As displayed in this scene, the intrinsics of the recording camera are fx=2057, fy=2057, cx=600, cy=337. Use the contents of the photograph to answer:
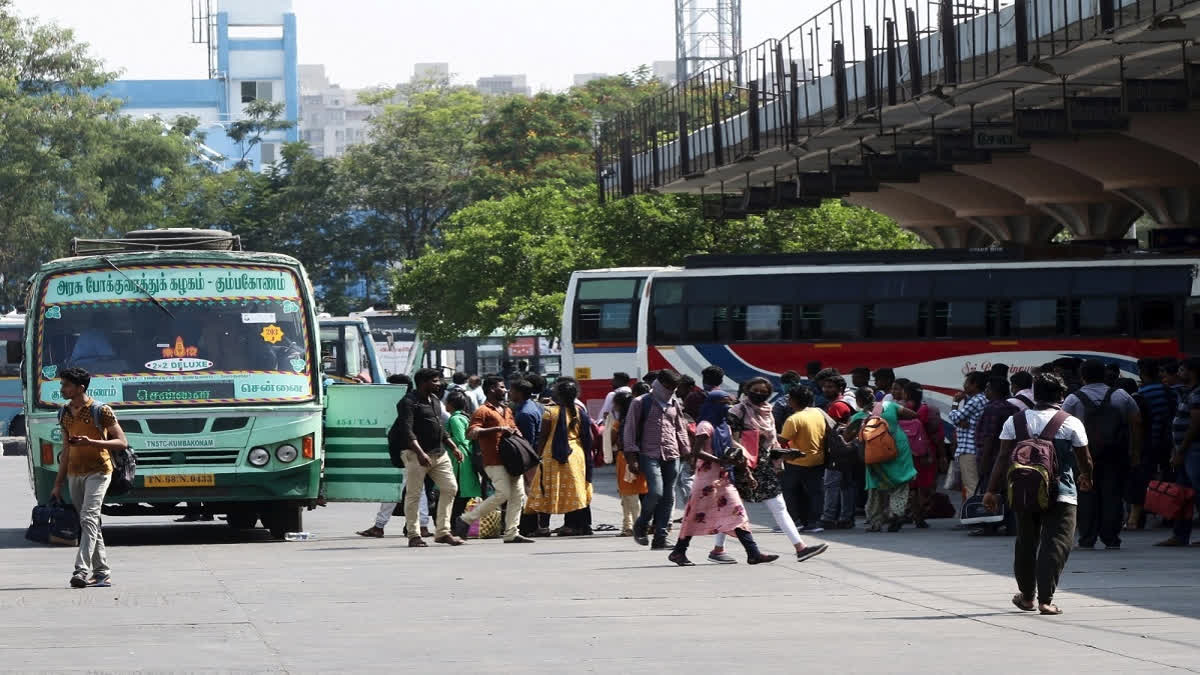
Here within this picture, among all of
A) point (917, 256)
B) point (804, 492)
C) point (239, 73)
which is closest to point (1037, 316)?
point (917, 256)

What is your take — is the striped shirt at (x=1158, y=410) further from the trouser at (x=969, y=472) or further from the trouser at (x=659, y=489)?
the trouser at (x=659, y=489)

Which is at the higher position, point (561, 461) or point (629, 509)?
point (561, 461)

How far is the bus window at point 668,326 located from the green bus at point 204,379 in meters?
14.0

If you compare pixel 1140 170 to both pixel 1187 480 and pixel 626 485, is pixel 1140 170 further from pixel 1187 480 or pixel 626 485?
pixel 626 485

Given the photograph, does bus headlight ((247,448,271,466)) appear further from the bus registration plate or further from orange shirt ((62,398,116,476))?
orange shirt ((62,398,116,476))

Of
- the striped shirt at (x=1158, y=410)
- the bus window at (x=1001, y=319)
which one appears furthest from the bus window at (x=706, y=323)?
the striped shirt at (x=1158, y=410)

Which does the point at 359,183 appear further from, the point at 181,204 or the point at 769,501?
the point at 769,501

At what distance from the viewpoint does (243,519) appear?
2108 cm

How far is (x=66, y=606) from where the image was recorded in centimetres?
1287

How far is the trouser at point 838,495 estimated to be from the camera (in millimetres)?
19703

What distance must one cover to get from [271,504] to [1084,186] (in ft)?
74.1

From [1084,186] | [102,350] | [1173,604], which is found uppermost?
[1084,186]

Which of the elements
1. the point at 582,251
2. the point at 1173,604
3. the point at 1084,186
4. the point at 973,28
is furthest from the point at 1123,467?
the point at 582,251

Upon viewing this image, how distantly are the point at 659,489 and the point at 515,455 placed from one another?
55.4 inches
